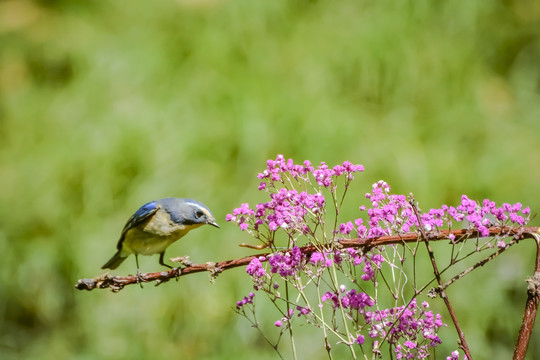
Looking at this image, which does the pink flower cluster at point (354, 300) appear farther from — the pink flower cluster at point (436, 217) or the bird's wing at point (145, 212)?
the bird's wing at point (145, 212)

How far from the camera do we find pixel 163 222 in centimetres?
265

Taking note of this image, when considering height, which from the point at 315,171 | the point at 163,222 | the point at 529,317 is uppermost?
the point at 163,222

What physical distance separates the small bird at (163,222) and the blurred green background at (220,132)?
1434 mm

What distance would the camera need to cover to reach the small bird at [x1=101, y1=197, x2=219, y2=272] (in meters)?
2.60

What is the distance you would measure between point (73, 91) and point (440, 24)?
290 cm

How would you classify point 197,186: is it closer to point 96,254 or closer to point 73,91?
point 96,254

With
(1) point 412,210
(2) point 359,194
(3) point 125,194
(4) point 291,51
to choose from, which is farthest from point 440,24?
(1) point 412,210

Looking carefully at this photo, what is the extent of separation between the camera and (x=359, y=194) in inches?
173

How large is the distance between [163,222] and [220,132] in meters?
2.42

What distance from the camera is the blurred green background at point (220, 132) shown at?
13.9ft

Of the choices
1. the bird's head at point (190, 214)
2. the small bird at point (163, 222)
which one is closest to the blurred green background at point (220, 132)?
the small bird at point (163, 222)

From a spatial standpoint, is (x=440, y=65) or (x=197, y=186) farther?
(x=440, y=65)

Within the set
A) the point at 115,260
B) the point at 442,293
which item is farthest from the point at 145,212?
the point at 442,293

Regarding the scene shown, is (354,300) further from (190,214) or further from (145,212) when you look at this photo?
(145,212)
